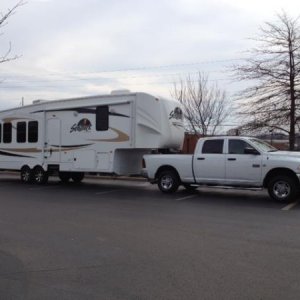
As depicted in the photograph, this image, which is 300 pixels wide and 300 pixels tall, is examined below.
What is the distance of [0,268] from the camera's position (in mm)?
6684

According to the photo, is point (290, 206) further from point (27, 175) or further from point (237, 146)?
point (27, 175)

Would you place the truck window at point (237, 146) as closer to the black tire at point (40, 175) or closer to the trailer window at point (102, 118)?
the trailer window at point (102, 118)

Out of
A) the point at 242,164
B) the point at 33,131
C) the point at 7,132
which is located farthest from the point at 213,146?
the point at 7,132

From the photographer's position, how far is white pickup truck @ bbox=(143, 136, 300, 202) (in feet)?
44.9

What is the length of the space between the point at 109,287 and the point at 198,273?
1.21 metres

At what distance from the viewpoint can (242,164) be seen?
14.4 meters

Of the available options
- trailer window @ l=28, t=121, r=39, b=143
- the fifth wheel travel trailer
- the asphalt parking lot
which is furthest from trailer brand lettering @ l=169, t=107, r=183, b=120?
trailer window @ l=28, t=121, r=39, b=143

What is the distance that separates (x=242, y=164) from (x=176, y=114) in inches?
173

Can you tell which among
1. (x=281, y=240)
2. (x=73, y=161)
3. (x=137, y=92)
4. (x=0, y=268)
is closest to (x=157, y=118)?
(x=137, y=92)

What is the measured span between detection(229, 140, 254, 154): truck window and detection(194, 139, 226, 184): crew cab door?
28 centimetres

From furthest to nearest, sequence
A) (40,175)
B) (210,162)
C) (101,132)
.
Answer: (40,175), (101,132), (210,162)

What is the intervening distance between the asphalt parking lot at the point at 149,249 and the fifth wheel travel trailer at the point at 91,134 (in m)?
3.48

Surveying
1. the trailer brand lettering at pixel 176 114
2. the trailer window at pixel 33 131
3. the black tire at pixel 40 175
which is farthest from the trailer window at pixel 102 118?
the black tire at pixel 40 175

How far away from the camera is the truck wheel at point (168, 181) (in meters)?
16.0
